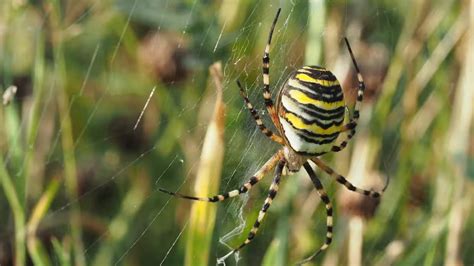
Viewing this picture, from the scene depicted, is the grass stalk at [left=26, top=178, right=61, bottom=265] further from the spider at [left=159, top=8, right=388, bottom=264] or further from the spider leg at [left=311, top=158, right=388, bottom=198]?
the spider leg at [left=311, top=158, right=388, bottom=198]

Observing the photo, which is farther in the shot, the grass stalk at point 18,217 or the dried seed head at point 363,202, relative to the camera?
the dried seed head at point 363,202

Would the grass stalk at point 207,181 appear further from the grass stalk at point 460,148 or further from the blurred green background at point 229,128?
the grass stalk at point 460,148

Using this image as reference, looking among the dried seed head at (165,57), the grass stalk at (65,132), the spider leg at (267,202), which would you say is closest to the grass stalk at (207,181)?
the spider leg at (267,202)

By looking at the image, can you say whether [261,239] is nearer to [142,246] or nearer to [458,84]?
[142,246]

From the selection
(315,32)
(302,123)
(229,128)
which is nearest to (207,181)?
(229,128)

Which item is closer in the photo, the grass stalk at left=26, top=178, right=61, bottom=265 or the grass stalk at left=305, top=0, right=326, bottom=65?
the grass stalk at left=26, top=178, right=61, bottom=265

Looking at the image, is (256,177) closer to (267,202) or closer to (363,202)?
(267,202)

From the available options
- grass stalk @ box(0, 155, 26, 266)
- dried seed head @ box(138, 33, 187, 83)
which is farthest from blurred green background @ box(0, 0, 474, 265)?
grass stalk @ box(0, 155, 26, 266)
